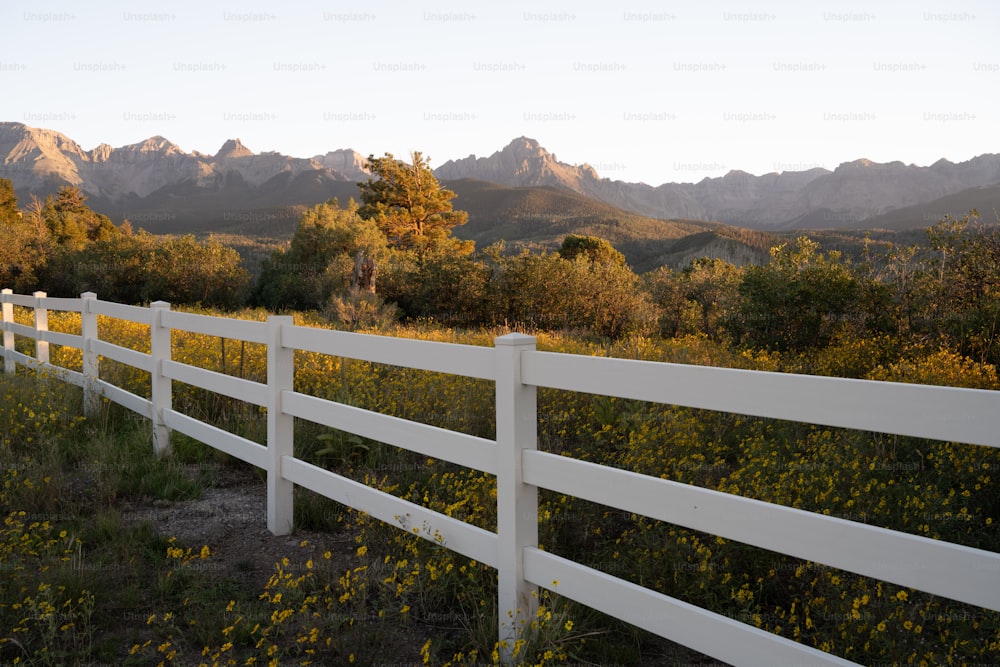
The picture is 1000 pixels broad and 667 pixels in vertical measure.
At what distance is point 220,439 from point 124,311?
2.52 meters

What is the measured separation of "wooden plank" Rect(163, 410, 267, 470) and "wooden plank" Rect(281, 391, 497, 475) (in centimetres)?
59

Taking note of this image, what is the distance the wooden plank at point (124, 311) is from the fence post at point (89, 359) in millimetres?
128

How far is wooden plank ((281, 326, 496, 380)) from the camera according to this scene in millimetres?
3514

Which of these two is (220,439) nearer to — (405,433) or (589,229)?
(405,433)

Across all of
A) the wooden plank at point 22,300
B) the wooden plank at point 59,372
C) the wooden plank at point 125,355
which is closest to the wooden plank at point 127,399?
the wooden plank at point 125,355

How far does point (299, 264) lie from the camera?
3975 cm

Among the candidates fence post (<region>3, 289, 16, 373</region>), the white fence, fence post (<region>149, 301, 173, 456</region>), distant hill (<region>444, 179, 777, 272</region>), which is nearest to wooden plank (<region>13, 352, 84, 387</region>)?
fence post (<region>3, 289, 16, 373</region>)

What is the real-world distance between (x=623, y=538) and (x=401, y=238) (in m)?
53.5

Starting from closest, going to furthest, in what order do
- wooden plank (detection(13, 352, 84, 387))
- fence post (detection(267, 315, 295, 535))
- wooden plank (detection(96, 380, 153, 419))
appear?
fence post (detection(267, 315, 295, 535)) → wooden plank (detection(96, 380, 153, 419)) → wooden plank (detection(13, 352, 84, 387))

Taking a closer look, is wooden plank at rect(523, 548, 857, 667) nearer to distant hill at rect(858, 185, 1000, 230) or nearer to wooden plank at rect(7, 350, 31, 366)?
wooden plank at rect(7, 350, 31, 366)

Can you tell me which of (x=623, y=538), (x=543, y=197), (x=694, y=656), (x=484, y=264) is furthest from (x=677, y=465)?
(x=543, y=197)

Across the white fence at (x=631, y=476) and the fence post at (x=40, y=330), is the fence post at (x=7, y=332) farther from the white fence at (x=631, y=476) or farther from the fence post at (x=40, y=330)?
the white fence at (x=631, y=476)

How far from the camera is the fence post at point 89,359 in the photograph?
8.01 meters

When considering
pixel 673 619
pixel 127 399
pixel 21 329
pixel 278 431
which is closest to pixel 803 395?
pixel 673 619
